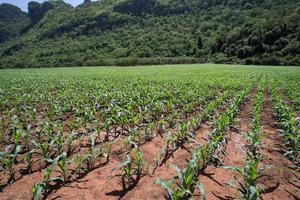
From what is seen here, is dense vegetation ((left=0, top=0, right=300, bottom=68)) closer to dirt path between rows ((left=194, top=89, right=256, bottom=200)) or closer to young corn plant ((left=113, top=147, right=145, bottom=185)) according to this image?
dirt path between rows ((left=194, top=89, right=256, bottom=200))

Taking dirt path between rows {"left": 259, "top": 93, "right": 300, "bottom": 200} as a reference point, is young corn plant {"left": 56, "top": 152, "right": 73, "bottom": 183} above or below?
above

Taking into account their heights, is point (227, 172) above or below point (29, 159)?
below

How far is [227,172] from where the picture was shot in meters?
4.59

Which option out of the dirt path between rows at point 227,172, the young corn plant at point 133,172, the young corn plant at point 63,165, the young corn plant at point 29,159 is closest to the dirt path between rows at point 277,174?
the dirt path between rows at point 227,172

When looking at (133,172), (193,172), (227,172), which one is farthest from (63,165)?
(227,172)

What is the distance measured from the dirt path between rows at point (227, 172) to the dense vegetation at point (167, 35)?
6030 cm

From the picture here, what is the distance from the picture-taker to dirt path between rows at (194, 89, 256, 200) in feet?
12.8

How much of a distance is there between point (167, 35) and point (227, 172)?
11577 centimetres

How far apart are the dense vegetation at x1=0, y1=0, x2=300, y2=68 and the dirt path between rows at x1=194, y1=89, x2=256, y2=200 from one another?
198ft

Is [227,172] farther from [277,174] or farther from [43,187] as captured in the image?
[43,187]

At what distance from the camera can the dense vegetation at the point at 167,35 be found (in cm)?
6962

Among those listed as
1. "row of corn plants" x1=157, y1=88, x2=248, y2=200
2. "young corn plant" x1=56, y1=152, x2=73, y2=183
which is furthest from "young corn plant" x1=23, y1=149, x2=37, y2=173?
"row of corn plants" x1=157, y1=88, x2=248, y2=200

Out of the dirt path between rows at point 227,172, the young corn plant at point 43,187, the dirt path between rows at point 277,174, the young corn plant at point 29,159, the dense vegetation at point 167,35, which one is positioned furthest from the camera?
the dense vegetation at point 167,35

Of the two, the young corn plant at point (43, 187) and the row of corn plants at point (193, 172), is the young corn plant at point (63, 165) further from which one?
the row of corn plants at point (193, 172)
